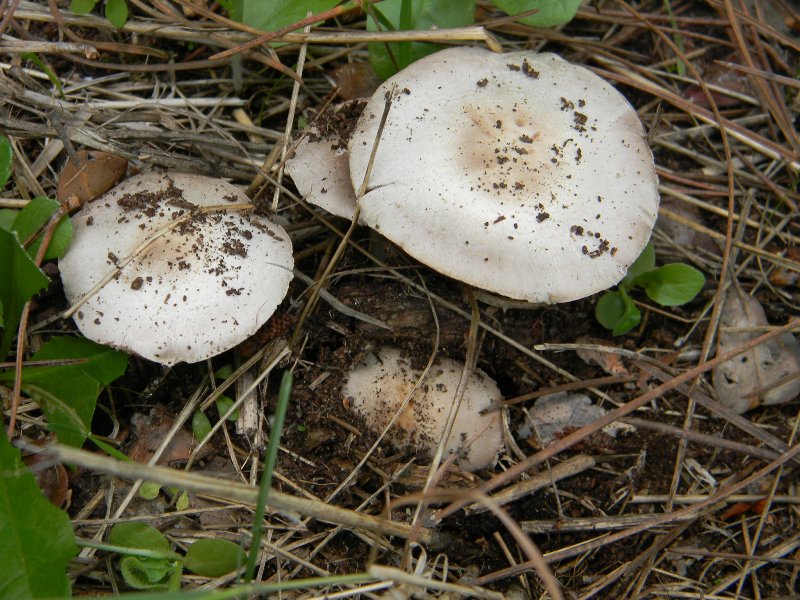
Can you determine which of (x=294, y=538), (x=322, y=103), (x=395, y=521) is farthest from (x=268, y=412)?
(x=322, y=103)

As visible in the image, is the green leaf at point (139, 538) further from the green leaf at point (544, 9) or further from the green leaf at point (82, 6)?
the green leaf at point (544, 9)

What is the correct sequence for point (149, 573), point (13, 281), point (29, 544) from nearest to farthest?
point (29, 544), point (149, 573), point (13, 281)

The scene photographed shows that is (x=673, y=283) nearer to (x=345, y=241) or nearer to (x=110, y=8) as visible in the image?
(x=345, y=241)

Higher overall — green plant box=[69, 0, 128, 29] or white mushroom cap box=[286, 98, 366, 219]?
green plant box=[69, 0, 128, 29]

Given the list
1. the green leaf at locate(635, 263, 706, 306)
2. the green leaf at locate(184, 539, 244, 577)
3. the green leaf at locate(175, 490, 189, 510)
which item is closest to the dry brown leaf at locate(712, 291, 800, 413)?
the green leaf at locate(635, 263, 706, 306)

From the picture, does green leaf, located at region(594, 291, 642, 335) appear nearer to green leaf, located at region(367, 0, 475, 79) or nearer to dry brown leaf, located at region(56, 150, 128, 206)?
green leaf, located at region(367, 0, 475, 79)

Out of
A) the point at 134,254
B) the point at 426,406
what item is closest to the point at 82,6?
the point at 134,254

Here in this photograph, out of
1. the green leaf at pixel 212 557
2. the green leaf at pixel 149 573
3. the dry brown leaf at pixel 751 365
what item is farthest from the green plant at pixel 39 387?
the dry brown leaf at pixel 751 365
